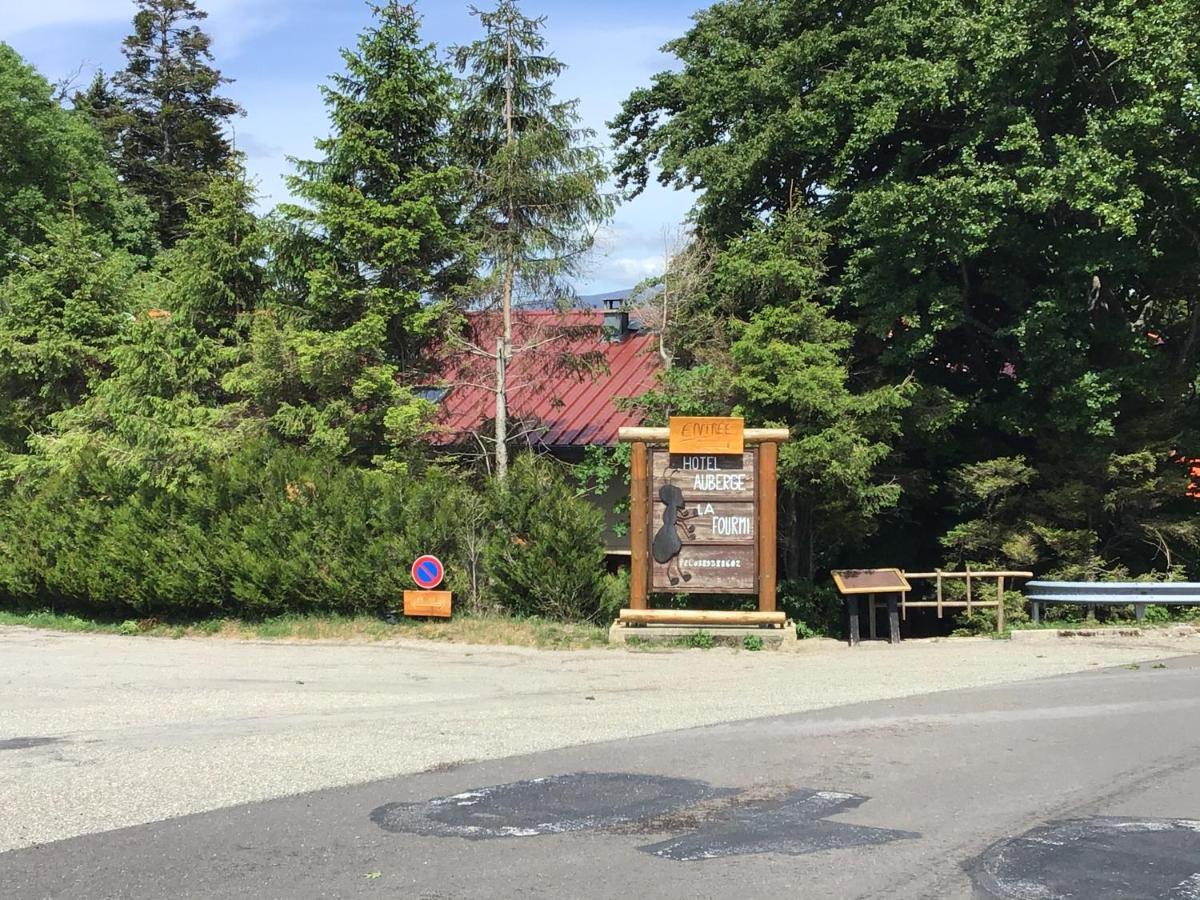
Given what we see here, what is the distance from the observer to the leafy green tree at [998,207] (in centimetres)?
1594

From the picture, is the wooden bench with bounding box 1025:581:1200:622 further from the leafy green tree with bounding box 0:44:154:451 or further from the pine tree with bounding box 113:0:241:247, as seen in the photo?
the pine tree with bounding box 113:0:241:247

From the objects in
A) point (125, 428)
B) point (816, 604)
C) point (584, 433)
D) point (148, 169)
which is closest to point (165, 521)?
point (125, 428)

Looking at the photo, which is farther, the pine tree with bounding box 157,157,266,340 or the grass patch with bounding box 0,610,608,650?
the pine tree with bounding box 157,157,266,340

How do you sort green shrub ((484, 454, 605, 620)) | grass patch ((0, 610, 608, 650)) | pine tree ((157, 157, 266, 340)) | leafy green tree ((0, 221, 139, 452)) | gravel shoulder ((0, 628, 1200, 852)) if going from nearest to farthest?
gravel shoulder ((0, 628, 1200, 852))
grass patch ((0, 610, 608, 650))
green shrub ((484, 454, 605, 620))
pine tree ((157, 157, 266, 340))
leafy green tree ((0, 221, 139, 452))

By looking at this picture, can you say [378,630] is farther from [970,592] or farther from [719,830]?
[719,830]

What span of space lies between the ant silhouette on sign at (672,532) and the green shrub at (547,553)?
62.8 inches

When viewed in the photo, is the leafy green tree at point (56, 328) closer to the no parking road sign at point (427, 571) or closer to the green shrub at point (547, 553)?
the no parking road sign at point (427, 571)

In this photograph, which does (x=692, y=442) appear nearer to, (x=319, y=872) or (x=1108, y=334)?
(x=1108, y=334)

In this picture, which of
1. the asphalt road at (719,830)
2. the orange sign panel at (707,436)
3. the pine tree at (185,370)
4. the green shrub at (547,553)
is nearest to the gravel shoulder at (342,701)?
the asphalt road at (719,830)

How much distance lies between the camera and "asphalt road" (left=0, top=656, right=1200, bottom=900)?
5242 mm

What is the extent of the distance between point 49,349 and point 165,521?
18.4ft

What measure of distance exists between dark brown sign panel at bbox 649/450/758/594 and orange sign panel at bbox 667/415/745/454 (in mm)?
133

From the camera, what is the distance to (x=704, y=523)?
15.3m

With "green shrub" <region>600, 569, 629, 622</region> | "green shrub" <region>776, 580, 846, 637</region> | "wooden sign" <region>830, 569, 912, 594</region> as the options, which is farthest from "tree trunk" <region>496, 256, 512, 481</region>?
"wooden sign" <region>830, 569, 912, 594</region>
